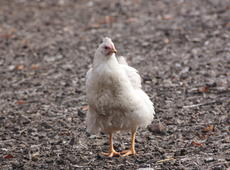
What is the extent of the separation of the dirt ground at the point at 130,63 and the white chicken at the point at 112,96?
1.53ft

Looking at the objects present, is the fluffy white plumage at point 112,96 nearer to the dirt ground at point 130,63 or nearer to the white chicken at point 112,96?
the white chicken at point 112,96

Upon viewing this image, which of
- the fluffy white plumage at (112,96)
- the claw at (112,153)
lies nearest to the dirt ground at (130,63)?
the claw at (112,153)

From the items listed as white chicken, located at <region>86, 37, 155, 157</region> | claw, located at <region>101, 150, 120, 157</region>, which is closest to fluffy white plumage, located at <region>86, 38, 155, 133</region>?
white chicken, located at <region>86, 37, 155, 157</region>

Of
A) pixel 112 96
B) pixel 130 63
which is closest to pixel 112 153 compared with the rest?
pixel 112 96

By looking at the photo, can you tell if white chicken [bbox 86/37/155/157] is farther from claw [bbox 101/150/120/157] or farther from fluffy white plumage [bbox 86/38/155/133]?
claw [bbox 101/150/120/157]

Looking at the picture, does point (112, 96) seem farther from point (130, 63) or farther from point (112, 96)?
point (130, 63)

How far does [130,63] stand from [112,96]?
4.35m

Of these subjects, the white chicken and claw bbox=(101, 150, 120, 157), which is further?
claw bbox=(101, 150, 120, 157)

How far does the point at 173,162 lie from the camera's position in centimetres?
541

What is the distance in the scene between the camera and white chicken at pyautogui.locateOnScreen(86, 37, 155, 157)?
550 centimetres

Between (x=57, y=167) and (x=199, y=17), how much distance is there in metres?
7.59

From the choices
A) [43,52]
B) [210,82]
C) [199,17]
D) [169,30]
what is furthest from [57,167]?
[199,17]

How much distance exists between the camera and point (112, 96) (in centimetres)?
551

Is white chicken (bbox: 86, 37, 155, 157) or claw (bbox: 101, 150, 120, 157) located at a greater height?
white chicken (bbox: 86, 37, 155, 157)
